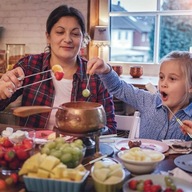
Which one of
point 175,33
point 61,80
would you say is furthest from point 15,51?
point 61,80

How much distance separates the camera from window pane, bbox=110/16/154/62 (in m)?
3.82

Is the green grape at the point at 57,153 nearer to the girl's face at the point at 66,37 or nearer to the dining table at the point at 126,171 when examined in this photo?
the dining table at the point at 126,171

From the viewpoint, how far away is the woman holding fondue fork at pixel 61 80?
5.90 ft

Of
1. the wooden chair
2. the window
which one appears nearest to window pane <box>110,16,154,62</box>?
the window

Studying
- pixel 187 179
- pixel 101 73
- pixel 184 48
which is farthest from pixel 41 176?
pixel 184 48

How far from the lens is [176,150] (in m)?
1.28

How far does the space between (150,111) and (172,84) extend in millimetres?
197

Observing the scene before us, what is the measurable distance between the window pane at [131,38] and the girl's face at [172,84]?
2.27m

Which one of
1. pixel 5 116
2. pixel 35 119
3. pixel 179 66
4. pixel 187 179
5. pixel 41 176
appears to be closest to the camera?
pixel 41 176

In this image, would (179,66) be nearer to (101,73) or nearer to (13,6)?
(101,73)

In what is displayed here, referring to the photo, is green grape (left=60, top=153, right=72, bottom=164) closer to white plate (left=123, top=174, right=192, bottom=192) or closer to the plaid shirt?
white plate (left=123, top=174, right=192, bottom=192)

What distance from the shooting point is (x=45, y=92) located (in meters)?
1.81

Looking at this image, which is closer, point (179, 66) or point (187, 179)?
point (187, 179)

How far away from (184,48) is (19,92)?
2.32m
